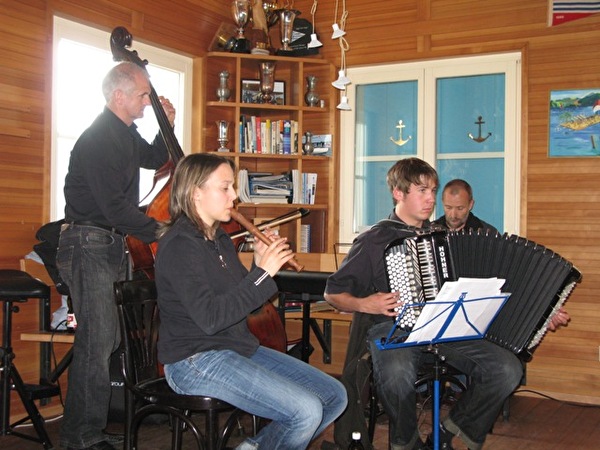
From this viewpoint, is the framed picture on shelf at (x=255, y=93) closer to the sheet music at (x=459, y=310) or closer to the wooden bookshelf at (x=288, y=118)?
the wooden bookshelf at (x=288, y=118)

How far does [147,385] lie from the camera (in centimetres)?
237

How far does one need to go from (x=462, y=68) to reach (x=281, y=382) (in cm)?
342

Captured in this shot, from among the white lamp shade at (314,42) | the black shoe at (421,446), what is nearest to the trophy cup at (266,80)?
the white lamp shade at (314,42)

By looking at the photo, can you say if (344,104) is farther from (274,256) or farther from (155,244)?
(274,256)

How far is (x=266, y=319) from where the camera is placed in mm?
3045

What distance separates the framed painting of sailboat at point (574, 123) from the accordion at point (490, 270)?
6.97 ft

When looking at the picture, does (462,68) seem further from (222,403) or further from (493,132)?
(222,403)

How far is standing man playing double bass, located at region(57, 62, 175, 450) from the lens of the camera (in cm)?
297

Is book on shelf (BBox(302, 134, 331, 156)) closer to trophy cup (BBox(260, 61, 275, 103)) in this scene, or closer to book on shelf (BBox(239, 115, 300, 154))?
book on shelf (BBox(239, 115, 300, 154))

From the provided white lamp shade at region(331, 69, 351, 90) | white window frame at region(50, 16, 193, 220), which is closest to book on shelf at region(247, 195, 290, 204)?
white window frame at region(50, 16, 193, 220)

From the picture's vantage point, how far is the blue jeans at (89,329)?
296 centimetres

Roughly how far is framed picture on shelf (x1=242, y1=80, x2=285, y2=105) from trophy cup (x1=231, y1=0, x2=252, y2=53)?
0.79 ft

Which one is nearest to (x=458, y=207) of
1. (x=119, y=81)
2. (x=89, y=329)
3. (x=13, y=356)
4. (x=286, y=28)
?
(x=286, y=28)

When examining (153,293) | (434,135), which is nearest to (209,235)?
(153,293)
